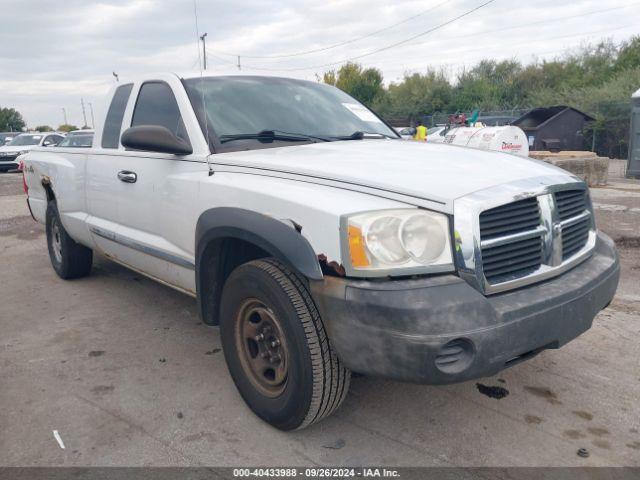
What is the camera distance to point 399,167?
8.55 ft

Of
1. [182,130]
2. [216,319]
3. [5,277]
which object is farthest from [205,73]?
[5,277]

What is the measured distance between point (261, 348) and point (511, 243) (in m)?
1.31

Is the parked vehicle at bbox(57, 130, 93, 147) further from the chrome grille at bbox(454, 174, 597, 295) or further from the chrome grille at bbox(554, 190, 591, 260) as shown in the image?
the chrome grille at bbox(554, 190, 591, 260)

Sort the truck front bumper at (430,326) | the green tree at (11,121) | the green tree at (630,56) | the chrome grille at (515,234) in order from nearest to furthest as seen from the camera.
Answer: the truck front bumper at (430,326)
the chrome grille at (515,234)
the green tree at (630,56)
the green tree at (11,121)

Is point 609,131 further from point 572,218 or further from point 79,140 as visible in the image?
point 572,218

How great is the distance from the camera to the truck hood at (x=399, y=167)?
7.73ft

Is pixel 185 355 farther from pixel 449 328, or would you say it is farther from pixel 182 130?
pixel 449 328

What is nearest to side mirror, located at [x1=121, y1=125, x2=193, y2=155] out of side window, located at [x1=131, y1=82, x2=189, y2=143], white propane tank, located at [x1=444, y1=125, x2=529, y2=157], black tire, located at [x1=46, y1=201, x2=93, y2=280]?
side window, located at [x1=131, y1=82, x2=189, y2=143]

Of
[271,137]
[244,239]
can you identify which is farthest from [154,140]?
[244,239]

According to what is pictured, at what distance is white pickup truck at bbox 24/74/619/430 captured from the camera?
2.20 m

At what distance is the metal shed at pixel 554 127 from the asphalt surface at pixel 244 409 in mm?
15567

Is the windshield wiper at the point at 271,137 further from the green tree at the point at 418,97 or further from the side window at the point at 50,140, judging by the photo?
the green tree at the point at 418,97

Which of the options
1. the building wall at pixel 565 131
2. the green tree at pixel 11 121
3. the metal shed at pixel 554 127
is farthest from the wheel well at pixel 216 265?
the green tree at pixel 11 121

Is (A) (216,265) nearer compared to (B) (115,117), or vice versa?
(A) (216,265)
